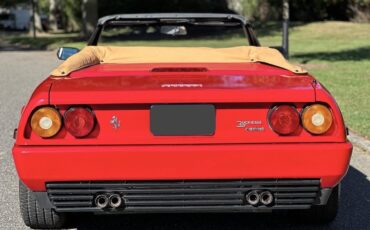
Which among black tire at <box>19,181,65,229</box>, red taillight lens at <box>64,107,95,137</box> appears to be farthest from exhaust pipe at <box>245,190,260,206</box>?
black tire at <box>19,181,65,229</box>

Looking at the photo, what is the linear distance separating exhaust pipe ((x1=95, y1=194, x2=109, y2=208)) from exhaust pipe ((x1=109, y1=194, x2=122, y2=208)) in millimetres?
22

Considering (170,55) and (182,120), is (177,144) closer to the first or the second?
(182,120)

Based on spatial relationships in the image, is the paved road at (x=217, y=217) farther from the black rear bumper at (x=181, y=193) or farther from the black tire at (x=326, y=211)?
the black rear bumper at (x=181, y=193)

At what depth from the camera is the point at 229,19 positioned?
531cm

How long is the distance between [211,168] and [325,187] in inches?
25.7

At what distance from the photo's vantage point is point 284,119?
3340 millimetres

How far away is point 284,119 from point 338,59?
47.4 feet

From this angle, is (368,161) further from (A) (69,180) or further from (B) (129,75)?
(A) (69,180)

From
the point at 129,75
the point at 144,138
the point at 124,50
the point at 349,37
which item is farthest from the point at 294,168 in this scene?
the point at 349,37

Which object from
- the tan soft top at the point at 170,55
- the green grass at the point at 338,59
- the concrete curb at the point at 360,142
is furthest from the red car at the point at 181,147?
the concrete curb at the point at 360,142

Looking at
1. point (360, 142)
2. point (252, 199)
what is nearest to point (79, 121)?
point (252, 199)

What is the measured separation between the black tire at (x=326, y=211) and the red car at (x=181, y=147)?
445 mm

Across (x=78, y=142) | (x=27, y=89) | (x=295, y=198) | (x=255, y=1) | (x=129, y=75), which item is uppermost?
(x=129, y=75)

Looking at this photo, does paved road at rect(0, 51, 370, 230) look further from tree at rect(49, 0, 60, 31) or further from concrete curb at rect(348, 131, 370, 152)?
tree at rect(49, 0, 60, 31)
